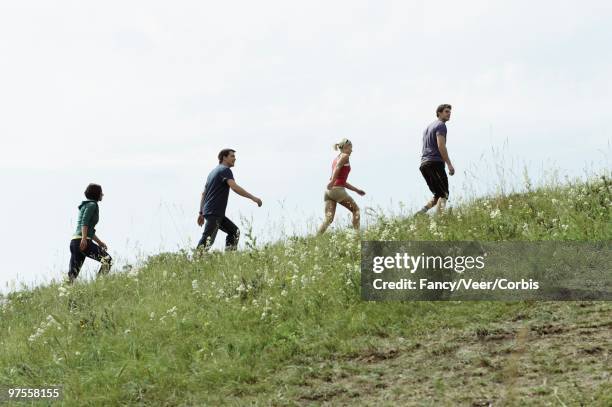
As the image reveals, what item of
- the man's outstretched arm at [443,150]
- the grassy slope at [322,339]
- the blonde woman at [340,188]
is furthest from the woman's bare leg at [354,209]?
the grassy slope at [322,339]

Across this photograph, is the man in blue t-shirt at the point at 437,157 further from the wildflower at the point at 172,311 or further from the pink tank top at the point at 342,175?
the wildflower at the point at 172,311

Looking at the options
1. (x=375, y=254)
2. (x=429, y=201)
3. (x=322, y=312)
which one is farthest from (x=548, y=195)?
(x=322, y=312)

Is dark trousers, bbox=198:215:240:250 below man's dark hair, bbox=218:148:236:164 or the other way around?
below

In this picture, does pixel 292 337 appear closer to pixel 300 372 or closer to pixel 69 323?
pixel 300 372

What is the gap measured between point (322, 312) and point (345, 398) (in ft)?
6.93

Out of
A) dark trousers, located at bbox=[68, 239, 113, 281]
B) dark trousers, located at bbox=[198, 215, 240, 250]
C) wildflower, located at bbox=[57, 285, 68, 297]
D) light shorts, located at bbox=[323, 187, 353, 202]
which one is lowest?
wildflower, located at bbox=[57, 285, 68, 297]

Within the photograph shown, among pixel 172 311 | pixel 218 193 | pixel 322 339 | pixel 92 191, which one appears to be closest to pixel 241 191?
pixel 218 193

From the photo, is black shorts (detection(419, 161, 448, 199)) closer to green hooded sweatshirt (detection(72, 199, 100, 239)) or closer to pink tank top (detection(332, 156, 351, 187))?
pink tank top (detection(332, 156, 351, 187))

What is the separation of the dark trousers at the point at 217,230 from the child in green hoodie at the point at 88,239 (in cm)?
194

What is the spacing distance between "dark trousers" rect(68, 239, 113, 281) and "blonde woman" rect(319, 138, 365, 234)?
4.44 meters

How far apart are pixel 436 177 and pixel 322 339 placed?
691cm

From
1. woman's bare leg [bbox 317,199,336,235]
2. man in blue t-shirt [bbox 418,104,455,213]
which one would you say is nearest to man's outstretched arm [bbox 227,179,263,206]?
woman's bare leg [bbox 317,199,336,235]

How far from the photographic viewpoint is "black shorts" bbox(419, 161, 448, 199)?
12883 millimetres

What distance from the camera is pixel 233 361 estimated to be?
6617 millimetres
